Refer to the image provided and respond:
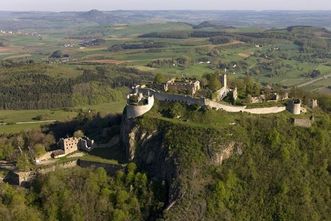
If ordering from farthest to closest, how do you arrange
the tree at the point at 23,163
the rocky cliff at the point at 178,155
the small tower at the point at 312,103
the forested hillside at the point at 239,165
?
the small tower at the point at 312,103 < the tree at the point at 23,163 < the forested hillside at the point at 239,165 < the rocky cliff at the point at 178,155

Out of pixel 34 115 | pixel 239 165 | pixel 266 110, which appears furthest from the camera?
pixel 34 115

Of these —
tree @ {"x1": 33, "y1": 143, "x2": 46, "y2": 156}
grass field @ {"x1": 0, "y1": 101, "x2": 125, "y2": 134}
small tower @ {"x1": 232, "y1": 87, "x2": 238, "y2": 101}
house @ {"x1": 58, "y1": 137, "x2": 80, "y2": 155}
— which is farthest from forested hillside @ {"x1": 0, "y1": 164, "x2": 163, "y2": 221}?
grass field @ {"x1": 0, "y1": 101, "x2": 125, "y2": 134}

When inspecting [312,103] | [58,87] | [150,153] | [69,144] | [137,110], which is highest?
[137,110]

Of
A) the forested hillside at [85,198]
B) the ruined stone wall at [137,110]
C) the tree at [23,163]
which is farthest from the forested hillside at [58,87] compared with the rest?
the forested hillside at [85,198]

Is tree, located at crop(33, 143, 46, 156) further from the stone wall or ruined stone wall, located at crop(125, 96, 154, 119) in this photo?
ruined stone wall, located at crop(125, 96, 154, 119)

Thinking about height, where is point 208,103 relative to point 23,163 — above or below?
above

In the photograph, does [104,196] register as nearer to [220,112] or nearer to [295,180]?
[220,112]

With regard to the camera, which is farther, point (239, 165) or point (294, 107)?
point (294, 107)

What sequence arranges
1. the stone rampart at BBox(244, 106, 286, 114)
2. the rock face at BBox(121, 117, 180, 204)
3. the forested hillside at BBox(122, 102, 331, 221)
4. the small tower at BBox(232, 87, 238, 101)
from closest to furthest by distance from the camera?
the forested hillside at BBox(122, 102, 331, 221) < the rock face at BBox(121, 117, 180, 204) < the stone rampart at BBox(244, 106, 286, 114) < the small tower at BBox(232, 87, 238, 101)

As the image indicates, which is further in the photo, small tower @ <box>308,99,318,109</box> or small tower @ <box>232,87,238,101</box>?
small tower @ <box>308,99,318,109</box>

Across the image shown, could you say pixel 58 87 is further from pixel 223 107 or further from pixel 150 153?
pixel 150 153

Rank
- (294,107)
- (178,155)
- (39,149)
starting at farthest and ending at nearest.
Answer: (294,107) < (39,149) < (178,155)

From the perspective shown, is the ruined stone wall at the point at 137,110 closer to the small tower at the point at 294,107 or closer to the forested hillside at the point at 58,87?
the small tower at the point at 294,107

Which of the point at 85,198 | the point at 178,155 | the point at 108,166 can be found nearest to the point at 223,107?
the point at 178,155
